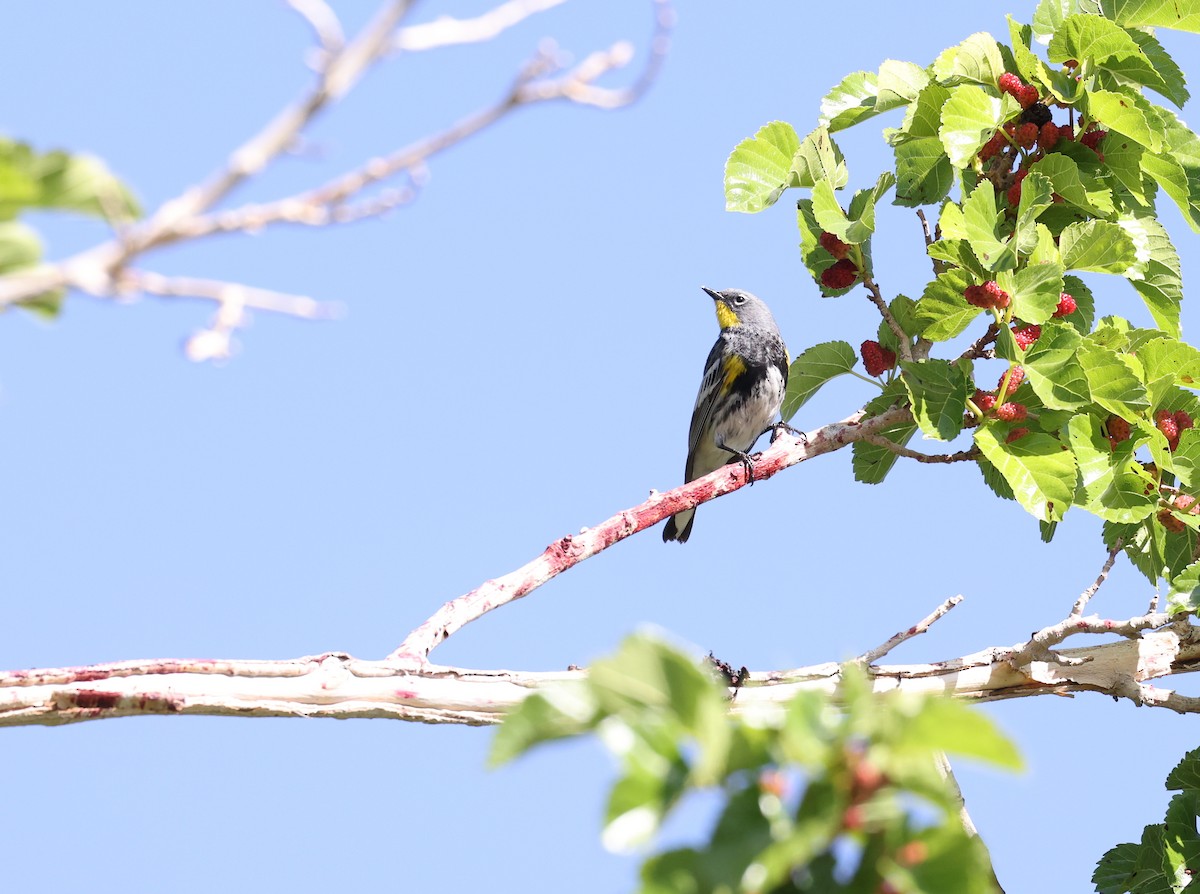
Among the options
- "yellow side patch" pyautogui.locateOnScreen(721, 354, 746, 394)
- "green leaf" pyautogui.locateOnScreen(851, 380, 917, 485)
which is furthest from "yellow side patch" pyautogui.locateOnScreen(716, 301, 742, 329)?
"green leaf" pyautogui.locateOnScreen(851, 380, 917, 485)

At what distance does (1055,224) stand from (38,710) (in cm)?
492

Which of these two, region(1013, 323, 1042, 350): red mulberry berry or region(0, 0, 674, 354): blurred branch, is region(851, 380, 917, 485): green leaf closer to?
region(1013, 323, 1042, 350): red mulberry berry

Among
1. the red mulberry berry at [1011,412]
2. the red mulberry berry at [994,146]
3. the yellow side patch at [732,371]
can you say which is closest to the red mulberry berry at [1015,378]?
the red mulberry berry at [1011,412]

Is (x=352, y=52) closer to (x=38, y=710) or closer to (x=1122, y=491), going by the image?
(x=38, y=710)

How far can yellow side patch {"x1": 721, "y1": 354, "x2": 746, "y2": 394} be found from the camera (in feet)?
38.1

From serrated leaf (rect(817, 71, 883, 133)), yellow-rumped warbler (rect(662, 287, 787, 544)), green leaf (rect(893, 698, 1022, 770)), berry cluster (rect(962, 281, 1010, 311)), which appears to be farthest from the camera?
yellow-rumped warbler (rect(662, 287, 787, 544))

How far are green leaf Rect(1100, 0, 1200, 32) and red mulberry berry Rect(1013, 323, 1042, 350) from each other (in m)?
1.65

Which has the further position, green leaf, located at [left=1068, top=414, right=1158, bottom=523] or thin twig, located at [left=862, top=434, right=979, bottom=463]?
thin twig, located at [left=862, top=434, right=979, bottom=463]

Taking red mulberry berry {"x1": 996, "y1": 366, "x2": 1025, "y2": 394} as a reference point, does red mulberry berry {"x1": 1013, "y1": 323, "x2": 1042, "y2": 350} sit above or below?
above

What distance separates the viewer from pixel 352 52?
1779 millimetres

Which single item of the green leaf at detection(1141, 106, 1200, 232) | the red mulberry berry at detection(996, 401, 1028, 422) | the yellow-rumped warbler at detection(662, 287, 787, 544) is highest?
the yellow-rumped warbler at detection(662, 287, 787, 544)

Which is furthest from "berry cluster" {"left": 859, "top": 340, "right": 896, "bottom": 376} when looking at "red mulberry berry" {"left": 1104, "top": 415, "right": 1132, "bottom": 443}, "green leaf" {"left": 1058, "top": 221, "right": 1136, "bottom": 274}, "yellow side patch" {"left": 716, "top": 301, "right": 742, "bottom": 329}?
"yellow side patch" {"left": 716, "top": 301, "right": 742, "bottom": 329}

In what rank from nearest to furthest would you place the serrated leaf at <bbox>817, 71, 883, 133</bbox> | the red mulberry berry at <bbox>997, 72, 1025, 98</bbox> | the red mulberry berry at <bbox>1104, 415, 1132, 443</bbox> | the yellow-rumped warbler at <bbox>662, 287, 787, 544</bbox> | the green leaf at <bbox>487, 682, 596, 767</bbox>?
the green leaf at <bbox>487, 682, 596, 767</bbox> < the red mulberry berry at <bbox>1104, 415, 1132, 443</bbox> < the red mulberry berry at <bbox>997, 72, 1025, 98</bbox> < the serrated leaf at <bbox>817, 71, 883, 133</bbox> < the yellow-rumped warbler at <bbox>662, 287, 787, 544</bbox>

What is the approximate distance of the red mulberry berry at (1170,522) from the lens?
17.1ft
